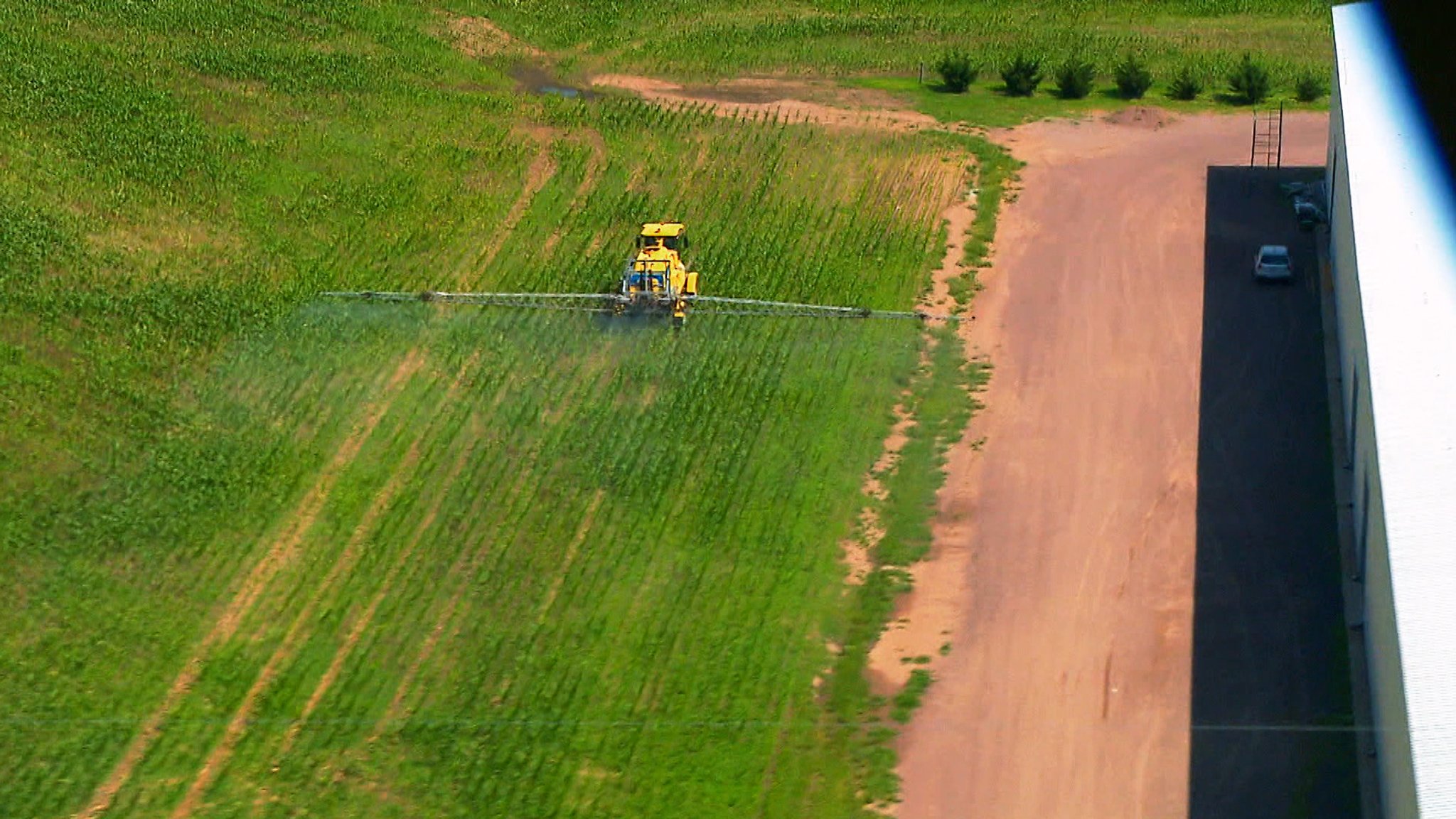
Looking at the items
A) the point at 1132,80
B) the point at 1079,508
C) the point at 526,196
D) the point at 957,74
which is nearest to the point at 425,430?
the point at 526,196

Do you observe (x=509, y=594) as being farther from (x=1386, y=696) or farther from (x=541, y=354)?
(x=1386, y=696)

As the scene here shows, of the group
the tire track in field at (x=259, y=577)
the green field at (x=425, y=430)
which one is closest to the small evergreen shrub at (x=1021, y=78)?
the green field at (x=425, y=430)

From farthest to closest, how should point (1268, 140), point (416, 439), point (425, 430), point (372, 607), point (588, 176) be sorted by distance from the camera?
point (1268, 140) → point (588, 176) → point (425, 430) → point (416, 439) → point (372, 607)

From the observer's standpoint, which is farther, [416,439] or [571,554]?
[416,439]

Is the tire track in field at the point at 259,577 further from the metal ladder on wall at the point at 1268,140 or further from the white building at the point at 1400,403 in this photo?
the metal ladder on wall at the point at 1268,140

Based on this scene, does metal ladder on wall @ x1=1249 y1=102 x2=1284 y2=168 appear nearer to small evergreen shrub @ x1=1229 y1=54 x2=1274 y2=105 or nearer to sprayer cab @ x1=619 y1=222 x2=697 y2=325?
small evergreen shrub @ x1=1229 y1=54 x2=1274 y2=105

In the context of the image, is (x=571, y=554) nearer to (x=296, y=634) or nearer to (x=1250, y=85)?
(x=296, y=634)

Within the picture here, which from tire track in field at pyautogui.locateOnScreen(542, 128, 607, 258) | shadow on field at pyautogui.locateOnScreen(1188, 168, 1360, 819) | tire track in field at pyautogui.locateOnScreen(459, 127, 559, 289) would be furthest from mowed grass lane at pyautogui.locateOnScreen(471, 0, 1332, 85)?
shadow on field at pyautogui.locateOnScreen(1188, 168, 1360, 819)
